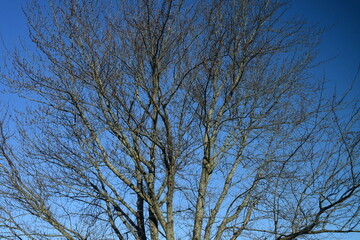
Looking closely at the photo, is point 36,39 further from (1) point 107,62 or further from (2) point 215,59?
(2) point 215,59

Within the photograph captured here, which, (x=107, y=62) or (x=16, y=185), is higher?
(x=107, y=62)

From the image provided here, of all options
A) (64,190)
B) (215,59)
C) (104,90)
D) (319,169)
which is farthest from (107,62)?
(319,169)

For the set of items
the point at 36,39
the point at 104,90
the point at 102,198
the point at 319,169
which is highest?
the point at 36,39

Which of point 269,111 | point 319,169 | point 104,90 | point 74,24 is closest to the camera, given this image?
point 319,169

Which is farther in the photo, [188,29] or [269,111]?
[269,111]

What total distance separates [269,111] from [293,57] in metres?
1.05

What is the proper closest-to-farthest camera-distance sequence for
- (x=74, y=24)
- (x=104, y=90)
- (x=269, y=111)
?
(x=104, y=90) → (x=74, y=24) → (x=269, y=111)

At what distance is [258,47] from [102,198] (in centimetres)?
364

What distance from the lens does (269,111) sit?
22.0 feet

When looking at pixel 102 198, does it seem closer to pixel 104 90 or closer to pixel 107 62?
pixel 104 90

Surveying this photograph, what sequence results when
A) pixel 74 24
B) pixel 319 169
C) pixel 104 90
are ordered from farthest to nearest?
pixel 74 24 < pixel 104 90 < pixel 319 169

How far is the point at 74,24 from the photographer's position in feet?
20.3

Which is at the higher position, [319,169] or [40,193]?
[40,193]

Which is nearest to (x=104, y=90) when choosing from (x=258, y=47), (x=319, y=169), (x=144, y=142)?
(x=144, y=142)
